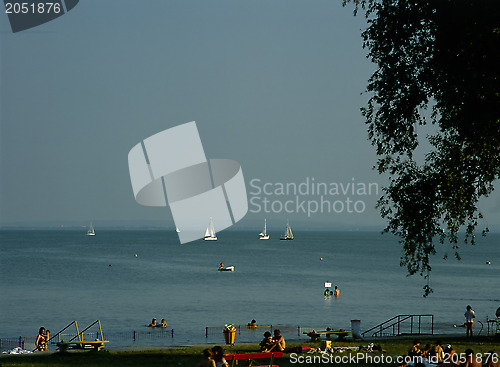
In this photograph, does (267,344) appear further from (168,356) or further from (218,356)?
(218,356)

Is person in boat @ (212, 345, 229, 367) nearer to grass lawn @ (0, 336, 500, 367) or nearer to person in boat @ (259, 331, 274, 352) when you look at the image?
grass lawn @ (0, 336, 500, 367)

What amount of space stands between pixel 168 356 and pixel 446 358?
8.90 meters

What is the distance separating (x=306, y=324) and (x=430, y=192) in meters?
38.1

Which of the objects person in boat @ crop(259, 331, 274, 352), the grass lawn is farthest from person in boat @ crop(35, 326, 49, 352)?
person in boat @ crop(259, 331, 274, 352)

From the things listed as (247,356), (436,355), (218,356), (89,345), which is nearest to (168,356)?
(247,356)

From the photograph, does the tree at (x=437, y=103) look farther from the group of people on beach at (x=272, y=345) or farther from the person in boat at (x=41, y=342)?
the person in boat at (x=41, y=342)

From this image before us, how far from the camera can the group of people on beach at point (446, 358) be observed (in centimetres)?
1653

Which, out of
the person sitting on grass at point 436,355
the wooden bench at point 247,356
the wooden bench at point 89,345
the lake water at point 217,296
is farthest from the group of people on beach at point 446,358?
the lake water at point 217,296

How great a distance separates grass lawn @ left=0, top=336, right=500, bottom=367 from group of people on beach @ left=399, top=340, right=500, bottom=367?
1472 millimetres

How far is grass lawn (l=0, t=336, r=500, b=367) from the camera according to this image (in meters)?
20.9

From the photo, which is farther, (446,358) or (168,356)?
(168,356)

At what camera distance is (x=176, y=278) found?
112 m

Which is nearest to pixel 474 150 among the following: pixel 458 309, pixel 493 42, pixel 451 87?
pixel 451 87

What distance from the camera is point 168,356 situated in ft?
74.5
